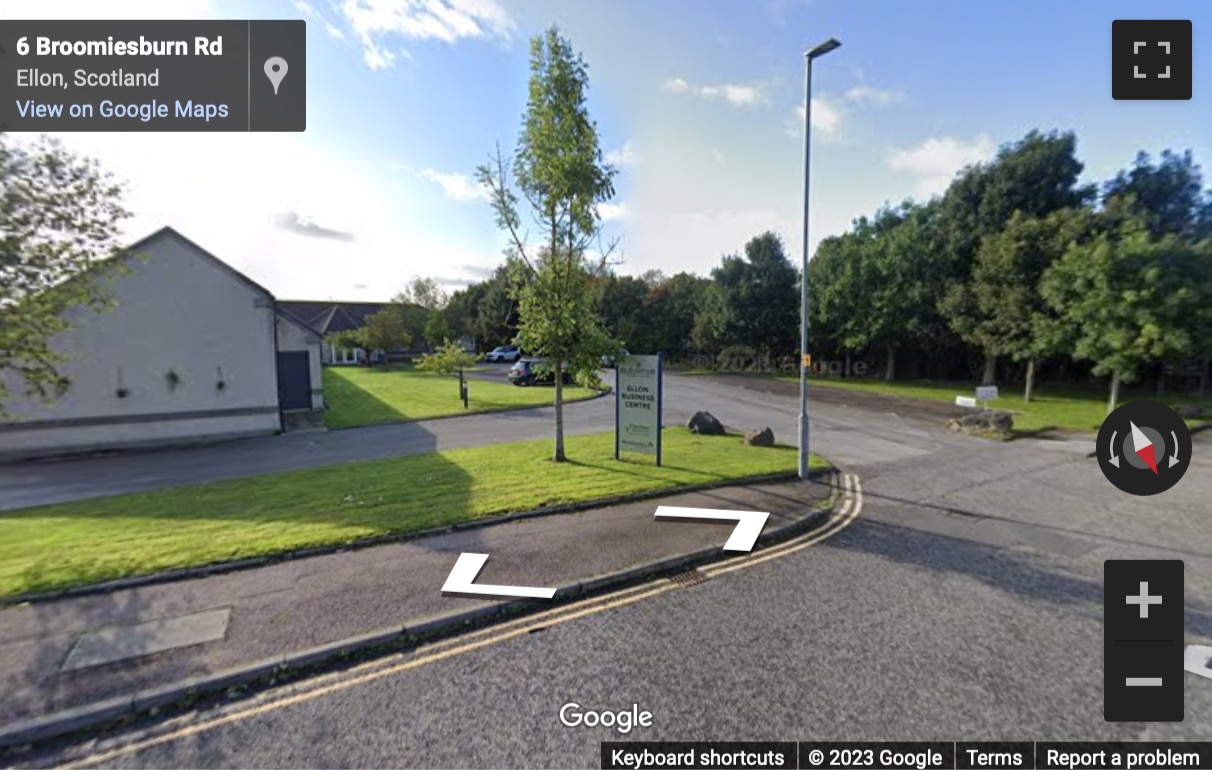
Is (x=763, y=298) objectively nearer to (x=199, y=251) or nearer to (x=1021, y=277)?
(x=1021, y=277)

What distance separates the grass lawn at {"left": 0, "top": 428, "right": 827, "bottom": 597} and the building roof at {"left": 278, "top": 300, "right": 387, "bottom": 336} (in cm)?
3209

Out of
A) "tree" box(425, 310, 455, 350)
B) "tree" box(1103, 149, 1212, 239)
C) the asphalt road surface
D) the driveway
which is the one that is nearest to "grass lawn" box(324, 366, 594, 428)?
the driveway

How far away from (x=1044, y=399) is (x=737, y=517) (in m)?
27.9

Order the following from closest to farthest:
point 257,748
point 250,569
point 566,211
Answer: point 257,748 → point 250,569 → point 566,211

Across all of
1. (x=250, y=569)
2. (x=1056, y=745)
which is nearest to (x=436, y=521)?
(x=250, y=569)

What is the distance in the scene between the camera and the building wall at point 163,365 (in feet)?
41.7

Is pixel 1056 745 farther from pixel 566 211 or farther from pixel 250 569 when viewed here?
pixel 566 211

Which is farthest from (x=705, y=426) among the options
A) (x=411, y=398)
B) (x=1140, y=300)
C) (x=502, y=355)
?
(x=502, y=355)

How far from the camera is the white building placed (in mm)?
12672

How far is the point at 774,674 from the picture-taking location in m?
→ 3.81

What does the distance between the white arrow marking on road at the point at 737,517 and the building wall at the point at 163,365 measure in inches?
545

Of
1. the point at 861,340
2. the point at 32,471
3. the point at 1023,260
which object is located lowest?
the point at 32,471

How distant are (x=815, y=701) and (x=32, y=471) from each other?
16562 millimetres

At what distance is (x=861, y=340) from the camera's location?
33250 millimetres
